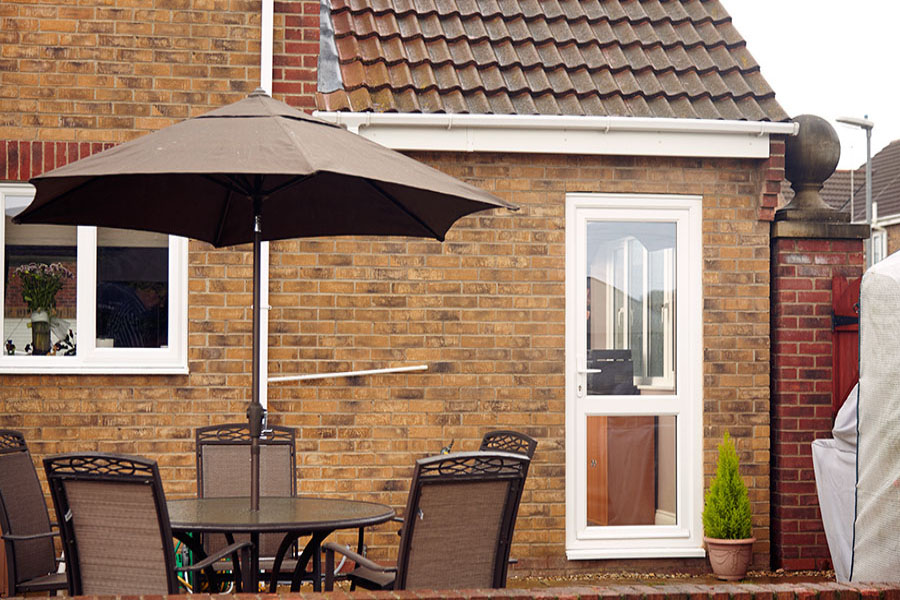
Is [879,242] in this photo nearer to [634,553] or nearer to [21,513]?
[634,553]

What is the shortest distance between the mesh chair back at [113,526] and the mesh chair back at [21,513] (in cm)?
98

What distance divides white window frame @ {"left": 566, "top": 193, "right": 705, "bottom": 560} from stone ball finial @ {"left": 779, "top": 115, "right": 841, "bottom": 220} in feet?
2.53

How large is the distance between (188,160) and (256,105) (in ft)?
2.46

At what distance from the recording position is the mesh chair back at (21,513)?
16.7ft

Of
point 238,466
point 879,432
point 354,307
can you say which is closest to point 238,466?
point 238,466

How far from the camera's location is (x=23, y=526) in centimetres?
530

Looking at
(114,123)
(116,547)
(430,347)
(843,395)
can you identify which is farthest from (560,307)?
(116,547)

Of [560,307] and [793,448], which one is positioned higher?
[560,307]

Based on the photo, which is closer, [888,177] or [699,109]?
[699,109]

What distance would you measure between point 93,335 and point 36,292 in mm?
484

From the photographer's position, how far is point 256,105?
199 inches

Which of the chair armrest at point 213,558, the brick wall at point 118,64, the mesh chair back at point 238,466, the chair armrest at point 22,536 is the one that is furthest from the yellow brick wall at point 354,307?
the chair armrest at point 213,558

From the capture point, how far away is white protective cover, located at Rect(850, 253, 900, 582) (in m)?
6.08

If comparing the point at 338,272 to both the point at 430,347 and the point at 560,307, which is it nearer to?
the point at 430,347
